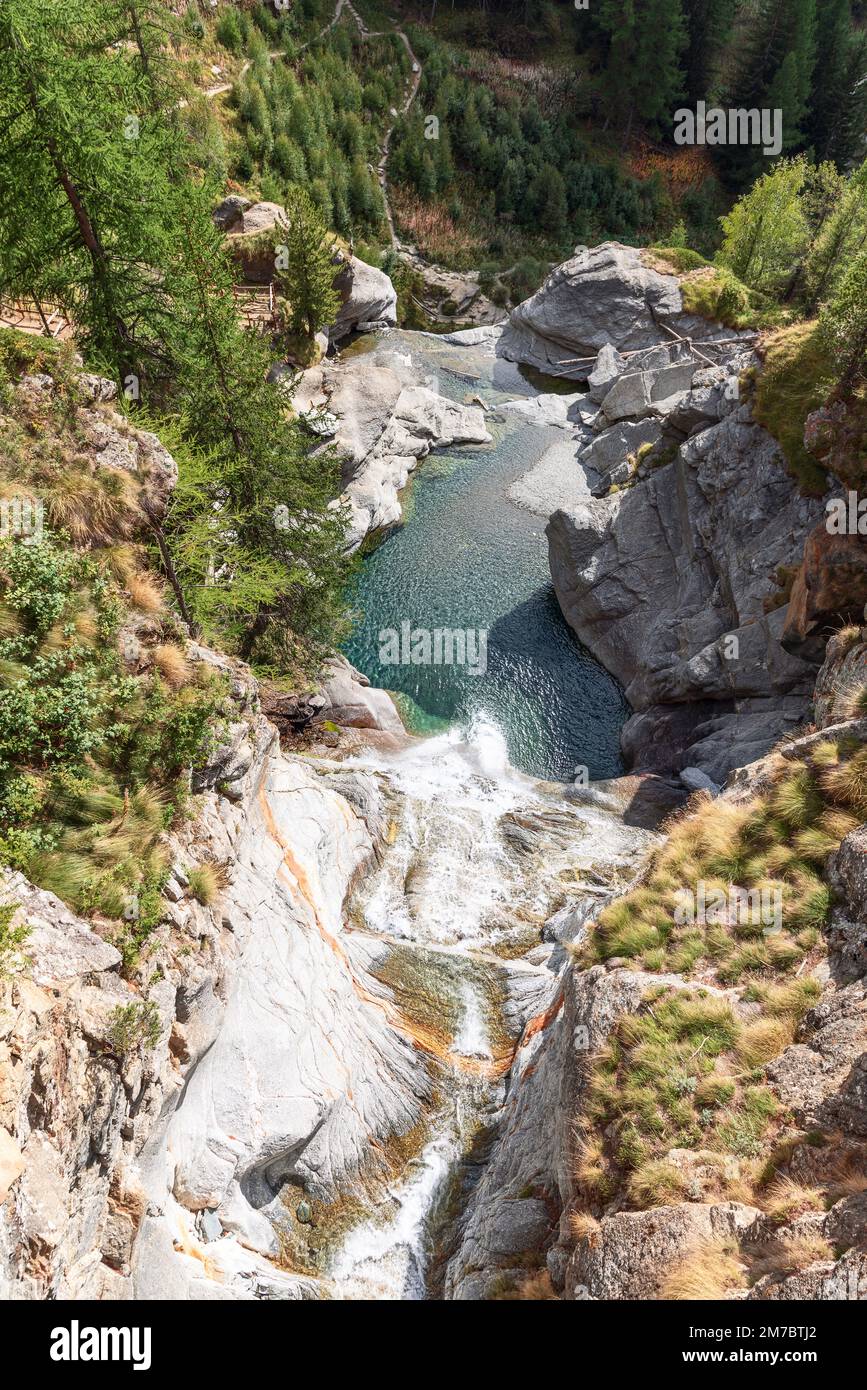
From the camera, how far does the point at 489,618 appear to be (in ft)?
113

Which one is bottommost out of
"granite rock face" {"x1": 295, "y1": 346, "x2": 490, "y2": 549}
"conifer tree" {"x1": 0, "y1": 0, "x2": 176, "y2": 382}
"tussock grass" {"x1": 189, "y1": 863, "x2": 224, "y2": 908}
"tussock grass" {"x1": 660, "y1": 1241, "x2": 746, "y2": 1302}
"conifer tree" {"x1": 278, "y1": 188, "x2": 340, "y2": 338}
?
"tussock grass" {"x1": 660, "y1": 1241, "x2": 746, "y2": 1302}

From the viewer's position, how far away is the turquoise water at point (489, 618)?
29797mm

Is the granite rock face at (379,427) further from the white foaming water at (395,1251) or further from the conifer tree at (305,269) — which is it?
the white foaming water at (395,1251)

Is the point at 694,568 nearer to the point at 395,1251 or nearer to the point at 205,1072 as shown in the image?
the point at 395,1251

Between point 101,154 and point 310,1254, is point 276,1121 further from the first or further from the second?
point 101,154

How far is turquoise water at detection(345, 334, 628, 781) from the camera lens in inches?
1173

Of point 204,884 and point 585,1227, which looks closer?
point 585,1227

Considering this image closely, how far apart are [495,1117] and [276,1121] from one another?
17.1 ft

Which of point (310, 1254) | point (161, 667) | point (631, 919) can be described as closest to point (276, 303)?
point (161, 667)

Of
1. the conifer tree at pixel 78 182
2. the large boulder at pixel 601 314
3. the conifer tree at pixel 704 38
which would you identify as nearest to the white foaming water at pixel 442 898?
the conifer tree at pixel 78 182

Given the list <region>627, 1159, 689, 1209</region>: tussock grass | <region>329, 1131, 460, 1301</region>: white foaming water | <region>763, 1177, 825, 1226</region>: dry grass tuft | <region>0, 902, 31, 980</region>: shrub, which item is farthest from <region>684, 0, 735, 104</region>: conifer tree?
<region>329, 1131, 460, 1301</region>: white foaming water

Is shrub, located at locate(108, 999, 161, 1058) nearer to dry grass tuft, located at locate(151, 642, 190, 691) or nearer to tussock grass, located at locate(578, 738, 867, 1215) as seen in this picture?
dry grass tuft, located at locate(151, 642, 190, 691)

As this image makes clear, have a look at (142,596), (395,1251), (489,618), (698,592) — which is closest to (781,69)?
(698,592)

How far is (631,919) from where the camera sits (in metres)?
11.8
